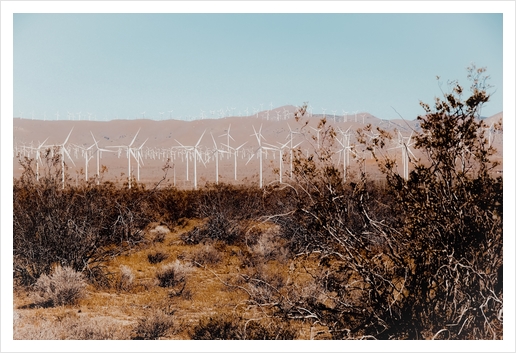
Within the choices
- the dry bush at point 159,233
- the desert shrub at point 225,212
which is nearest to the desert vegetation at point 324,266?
the dry bush at point 159,233

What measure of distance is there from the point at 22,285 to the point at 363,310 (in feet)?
16.1

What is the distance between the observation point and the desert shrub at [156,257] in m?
8.67

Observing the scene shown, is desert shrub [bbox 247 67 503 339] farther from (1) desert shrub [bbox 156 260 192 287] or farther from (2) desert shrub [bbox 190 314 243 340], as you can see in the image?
(1) desert shrub [bbox 156 260 192 287]

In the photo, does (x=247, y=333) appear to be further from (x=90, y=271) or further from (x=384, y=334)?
(x=90, y=271)

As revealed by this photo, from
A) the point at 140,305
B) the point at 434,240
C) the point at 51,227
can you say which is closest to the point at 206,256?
the point at 140,305

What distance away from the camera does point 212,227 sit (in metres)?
9.95

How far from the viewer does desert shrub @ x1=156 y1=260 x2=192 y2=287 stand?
748cm

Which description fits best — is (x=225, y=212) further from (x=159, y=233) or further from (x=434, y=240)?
(x=434, y=240)

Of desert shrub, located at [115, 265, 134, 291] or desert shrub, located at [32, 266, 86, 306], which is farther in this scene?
desert shrub, located at [115, 265, 134, 291]

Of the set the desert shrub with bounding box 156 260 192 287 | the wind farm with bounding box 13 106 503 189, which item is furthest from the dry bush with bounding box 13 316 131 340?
the wind farm with bounding box 13 106 503 189

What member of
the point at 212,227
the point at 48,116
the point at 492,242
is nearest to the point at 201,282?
the point at 212,227

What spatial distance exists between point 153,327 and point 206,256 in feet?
9.78

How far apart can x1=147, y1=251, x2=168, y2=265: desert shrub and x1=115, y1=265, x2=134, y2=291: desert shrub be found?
1.14 meters

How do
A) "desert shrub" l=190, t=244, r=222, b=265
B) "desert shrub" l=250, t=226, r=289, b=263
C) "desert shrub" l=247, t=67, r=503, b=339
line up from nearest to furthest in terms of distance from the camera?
"desert shrub" l=247, t=67, r=503, b=339, "desert shrub" l=250, t=226, r=289, b=263, "desert shrub" l=190, t=244, r=222, b=265
